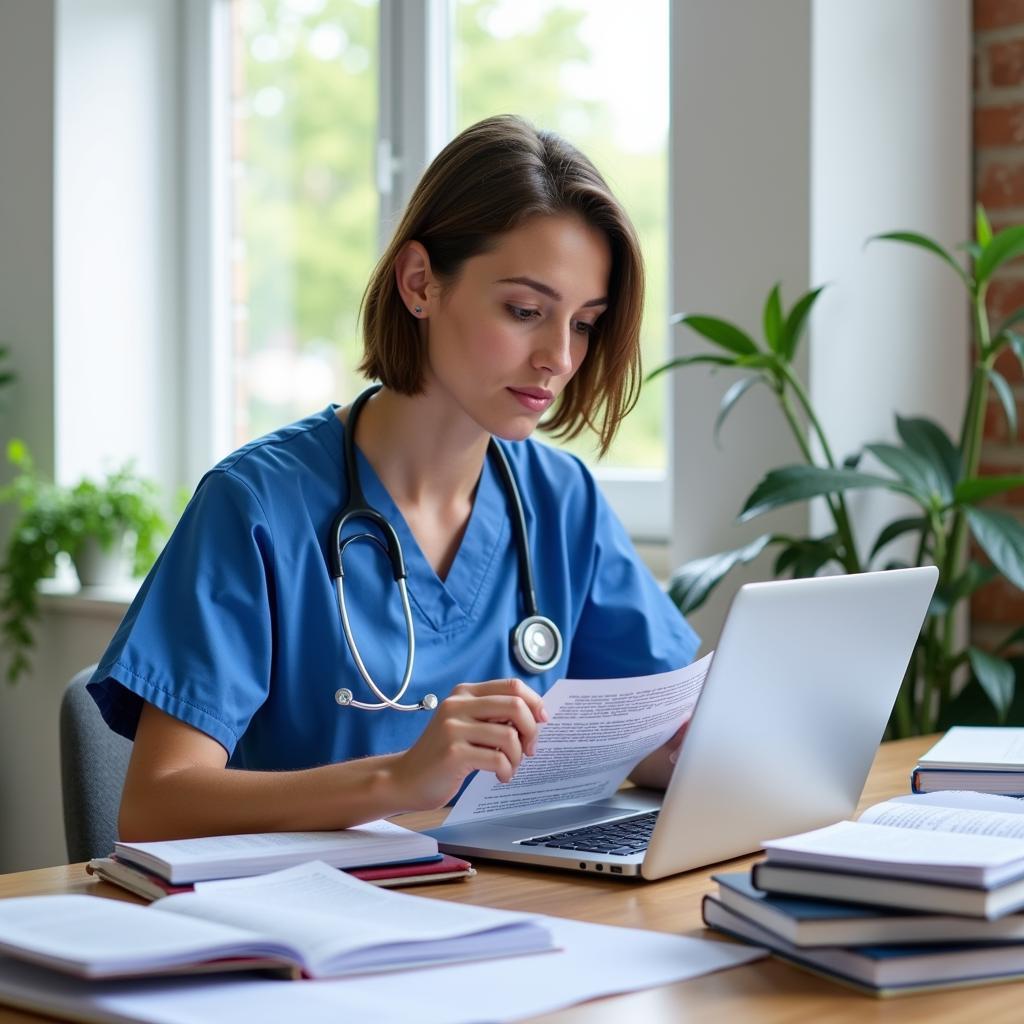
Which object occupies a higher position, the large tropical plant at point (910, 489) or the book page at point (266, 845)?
the large tropical plant at point (910, 489)

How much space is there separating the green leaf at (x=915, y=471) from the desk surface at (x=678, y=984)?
0.79 metres

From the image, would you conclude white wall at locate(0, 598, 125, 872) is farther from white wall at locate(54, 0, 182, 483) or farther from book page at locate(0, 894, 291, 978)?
book page at locate(0, 894, 291, 978)

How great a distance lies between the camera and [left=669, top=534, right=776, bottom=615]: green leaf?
177cm

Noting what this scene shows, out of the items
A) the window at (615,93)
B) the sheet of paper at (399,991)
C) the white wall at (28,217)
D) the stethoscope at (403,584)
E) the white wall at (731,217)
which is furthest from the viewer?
the white wall at (28,217)

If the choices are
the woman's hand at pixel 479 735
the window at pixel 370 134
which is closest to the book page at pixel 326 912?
the woman's hand at pixel 479 735

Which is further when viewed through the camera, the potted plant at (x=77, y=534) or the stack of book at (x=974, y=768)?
the potted plant at (x=77, y=534)

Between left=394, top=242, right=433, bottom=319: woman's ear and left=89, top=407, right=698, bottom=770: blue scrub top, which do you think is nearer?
left=89, top=407, right=698, bottom=770: blue scrub top

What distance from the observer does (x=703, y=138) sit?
2.01 meters

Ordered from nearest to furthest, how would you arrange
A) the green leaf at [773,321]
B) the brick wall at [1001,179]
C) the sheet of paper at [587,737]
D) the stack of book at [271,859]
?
the stack of book at [271,859] < the sheet of paper at [587,737] < the green leaf at [773,321] < the brick wall at [1001,179]

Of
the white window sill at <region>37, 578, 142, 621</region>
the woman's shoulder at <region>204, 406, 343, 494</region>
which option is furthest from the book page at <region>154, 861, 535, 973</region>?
the white window sill at <region>37, 578, 142, 621</region>

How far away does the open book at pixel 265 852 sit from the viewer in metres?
0.99

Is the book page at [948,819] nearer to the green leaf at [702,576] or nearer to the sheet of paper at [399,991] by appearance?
the sheet of paper at [399,991]

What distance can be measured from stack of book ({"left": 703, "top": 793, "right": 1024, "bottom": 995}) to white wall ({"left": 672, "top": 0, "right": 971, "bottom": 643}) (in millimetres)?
1118

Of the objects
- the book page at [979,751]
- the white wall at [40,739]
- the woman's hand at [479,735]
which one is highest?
the woman's hand at [479,735]
